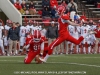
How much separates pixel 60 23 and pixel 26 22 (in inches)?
351

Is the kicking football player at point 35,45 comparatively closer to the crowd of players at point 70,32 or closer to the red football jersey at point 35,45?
the red football jersey at point 35,45

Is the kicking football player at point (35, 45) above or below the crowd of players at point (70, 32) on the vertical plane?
above

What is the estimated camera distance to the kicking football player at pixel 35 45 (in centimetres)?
1423

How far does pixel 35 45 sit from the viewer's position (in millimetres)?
14477

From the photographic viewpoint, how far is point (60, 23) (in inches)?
647

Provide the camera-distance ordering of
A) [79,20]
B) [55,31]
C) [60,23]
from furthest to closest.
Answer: [79,20], [55,31], [60,23]

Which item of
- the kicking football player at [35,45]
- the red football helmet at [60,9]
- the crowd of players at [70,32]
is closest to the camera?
the kicking football player at [35,45]

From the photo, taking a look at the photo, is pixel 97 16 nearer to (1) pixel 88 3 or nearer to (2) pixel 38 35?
(1) pixel 88 3

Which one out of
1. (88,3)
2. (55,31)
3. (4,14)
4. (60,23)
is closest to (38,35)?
(60,23)

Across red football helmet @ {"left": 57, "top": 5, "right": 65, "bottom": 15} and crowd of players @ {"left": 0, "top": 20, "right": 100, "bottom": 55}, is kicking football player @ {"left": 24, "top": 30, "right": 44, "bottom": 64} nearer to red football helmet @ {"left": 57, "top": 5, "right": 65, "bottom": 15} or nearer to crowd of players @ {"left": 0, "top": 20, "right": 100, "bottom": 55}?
crowd of players @ {"left": 0, "top": 20, "right": 100, "bottom": 55}

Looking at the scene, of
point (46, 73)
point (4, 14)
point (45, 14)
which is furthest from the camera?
point (4, 14)

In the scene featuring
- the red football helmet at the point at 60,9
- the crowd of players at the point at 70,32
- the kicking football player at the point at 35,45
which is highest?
the kicking football player at the point at 35,45

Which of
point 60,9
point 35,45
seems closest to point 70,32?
point 60,9

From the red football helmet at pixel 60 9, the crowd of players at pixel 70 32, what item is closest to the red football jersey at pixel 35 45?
the crowd of players at pixel 70 32
